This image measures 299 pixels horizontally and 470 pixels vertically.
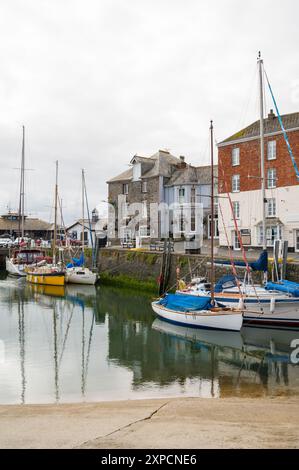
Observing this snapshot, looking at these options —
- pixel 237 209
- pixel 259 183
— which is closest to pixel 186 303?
pixel 259 183

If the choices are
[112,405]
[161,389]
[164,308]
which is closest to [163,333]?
[164,308]

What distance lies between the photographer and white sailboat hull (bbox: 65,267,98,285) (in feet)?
124

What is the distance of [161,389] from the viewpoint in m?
12.8

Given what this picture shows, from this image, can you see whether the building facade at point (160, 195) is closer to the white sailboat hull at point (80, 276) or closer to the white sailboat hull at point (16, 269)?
the white sailboat hull at point (80, 276)

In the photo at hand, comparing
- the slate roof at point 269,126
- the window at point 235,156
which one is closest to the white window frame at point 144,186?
the slate roof at point 269,126

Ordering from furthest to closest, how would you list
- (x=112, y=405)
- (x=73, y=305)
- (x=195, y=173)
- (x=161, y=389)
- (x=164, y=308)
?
(x=195, y=173) < (x=73, y=305) < (x=164, y=308) < (x=161, y=389) < (x=112, y=405)

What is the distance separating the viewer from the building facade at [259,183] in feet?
109

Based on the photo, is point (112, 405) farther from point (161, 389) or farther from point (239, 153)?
point (239, 153)

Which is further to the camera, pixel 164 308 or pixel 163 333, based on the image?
pixel 164 308

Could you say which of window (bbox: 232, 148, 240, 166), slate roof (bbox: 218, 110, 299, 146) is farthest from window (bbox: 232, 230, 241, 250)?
slate roof (bbox: 218, 110, 299, 146)

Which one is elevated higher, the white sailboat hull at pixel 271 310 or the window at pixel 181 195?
the window at pixel 181 195

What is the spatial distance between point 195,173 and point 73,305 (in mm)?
25985

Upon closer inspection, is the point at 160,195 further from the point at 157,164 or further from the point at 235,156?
the point at 235,156

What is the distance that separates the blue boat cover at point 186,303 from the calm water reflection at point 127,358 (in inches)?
42.6
